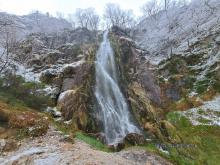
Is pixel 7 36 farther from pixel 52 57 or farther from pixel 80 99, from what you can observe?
pixel 52 57

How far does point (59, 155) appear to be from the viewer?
15.8m

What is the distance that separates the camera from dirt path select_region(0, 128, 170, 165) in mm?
15145

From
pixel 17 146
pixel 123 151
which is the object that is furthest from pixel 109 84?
pixel 17 146

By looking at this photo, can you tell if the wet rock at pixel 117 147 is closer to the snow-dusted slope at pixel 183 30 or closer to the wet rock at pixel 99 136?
the wet rock at pixel 99 136

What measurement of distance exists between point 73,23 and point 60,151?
401ft

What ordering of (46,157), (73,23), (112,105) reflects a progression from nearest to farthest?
1. (46,157)
2. (112,105)
3. (73,23)

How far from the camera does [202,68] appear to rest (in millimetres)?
42062

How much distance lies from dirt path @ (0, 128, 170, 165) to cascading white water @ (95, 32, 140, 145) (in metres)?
4.17

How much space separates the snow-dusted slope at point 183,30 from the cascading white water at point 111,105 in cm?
1865

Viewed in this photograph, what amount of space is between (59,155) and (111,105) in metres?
12.3

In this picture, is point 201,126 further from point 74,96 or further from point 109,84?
point 74,96

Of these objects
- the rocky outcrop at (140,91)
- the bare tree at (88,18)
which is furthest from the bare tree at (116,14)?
the rocky outcrop at (140,91)

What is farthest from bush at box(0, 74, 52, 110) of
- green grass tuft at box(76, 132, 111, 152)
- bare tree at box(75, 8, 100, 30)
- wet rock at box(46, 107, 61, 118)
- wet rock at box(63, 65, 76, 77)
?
bare tree at box(75, 8, 100, 30)

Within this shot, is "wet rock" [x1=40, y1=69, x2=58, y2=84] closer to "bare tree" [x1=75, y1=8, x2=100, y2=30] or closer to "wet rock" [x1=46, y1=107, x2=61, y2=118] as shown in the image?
"wet rock" [x1=46, y1=107, x2=61, y2=118]
